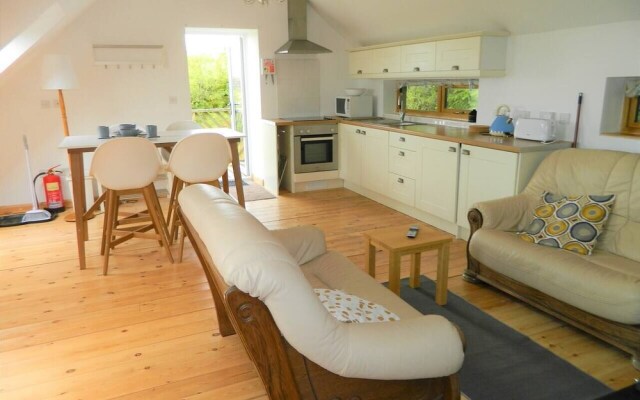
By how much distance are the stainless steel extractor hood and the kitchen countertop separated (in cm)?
88

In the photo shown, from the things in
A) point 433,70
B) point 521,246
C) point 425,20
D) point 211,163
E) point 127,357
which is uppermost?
point 425,20

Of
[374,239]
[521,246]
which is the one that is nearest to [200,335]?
[374,239]

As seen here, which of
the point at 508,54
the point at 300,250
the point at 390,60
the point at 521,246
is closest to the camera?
the point at 300,250

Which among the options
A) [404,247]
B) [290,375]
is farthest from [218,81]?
[290,375]

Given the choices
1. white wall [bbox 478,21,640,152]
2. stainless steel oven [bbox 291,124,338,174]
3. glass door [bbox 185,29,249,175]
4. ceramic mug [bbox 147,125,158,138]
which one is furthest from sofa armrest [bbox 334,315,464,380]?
glass door [bbox 185,29,249,175]

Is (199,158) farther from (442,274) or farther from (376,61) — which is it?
(376,61)

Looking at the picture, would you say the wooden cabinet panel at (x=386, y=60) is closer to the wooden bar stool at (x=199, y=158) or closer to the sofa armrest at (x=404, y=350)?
the wooden bar stool at (x=199, y=158)

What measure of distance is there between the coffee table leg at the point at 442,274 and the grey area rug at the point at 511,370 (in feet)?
0.55

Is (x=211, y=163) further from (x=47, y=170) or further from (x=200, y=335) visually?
(x=47, y=170)

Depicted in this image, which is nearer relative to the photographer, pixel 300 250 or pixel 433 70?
pixel 300 250

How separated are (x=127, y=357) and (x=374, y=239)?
1579 millimetres

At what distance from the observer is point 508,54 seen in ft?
14.3

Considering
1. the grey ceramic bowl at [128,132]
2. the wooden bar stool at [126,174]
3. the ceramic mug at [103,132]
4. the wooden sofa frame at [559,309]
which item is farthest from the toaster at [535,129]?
the ceramic mug at [103,132]

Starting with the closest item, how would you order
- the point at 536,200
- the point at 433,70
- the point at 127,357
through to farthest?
the point at 127,357
the point at 536,200
the point at 433,70
